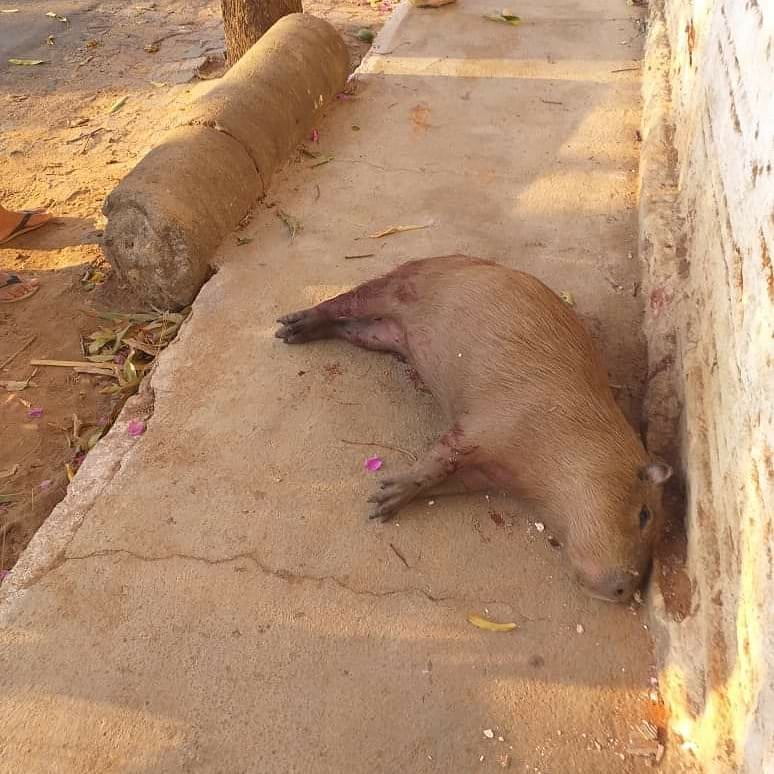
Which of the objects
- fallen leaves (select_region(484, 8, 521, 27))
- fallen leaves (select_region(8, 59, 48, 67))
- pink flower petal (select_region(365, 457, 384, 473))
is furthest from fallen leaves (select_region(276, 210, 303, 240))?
fallen leaves (select_region(8, 59, 48, 67))

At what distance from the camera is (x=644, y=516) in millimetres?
2314

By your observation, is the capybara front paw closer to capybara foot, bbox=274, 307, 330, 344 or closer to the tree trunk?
capybara foot, bbox=274, 307, 330, 344

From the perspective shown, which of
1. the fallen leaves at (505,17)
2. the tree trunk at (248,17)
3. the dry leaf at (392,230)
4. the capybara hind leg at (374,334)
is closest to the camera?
the capybara hind leg at (374,334)

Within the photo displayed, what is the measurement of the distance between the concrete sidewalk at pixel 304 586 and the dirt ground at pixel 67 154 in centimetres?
44

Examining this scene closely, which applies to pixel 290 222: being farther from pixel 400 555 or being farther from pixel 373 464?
pixel 400 555

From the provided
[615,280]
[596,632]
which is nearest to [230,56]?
[615,280]

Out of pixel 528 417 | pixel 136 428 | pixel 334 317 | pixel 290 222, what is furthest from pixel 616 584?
pixel 290 222

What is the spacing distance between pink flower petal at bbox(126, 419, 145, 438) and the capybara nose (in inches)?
71.8

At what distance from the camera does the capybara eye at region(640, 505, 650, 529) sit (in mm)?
2307

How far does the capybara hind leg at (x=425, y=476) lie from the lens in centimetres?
261

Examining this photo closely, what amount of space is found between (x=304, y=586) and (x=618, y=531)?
Result: 41.4 inches

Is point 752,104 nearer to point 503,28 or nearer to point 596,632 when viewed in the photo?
point 596,632

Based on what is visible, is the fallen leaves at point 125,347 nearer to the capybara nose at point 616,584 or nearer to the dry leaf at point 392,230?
the dry leaf at point 392,230

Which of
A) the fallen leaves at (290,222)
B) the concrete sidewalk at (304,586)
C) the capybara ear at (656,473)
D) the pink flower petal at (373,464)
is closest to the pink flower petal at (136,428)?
the concrete sidewalk at (304,586)
